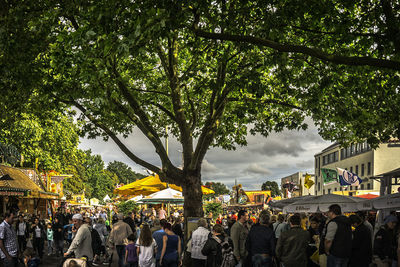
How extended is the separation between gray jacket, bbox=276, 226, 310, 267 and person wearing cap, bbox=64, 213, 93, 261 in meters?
3.83

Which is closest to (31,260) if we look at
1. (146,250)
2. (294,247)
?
(146,250)

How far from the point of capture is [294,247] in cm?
895

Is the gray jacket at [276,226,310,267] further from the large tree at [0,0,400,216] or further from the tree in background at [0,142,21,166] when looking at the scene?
the tree in background at [0,142,21,166]

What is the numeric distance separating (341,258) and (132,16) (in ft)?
19.3

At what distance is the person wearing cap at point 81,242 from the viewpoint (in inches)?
377

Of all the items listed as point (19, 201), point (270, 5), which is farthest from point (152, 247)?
point (19, 201)

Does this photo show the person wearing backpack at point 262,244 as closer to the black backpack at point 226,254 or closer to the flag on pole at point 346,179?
the black backpack at point 226,254

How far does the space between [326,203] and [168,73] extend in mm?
6873

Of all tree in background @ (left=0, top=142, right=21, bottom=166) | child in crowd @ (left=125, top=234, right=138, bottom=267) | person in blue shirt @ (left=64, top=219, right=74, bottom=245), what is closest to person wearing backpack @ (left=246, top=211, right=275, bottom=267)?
child in crowd @ (left=125, top=234, right=138, bottom=267)

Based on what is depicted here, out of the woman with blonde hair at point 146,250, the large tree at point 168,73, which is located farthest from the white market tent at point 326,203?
the woman with blonde hair at point 146,250

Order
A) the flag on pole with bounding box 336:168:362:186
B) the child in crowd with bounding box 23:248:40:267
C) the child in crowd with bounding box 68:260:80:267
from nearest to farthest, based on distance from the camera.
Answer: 1. the child in crowd with bounding box 68:260:80:267
2. the child in crowd with bounding box 23:248:40:267
3. the flag on pole with bounding box 336:168:362:186

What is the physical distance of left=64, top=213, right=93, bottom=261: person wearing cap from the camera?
958 centimetres

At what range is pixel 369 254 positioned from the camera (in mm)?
9680

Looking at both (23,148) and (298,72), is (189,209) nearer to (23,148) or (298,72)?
(298,72)
